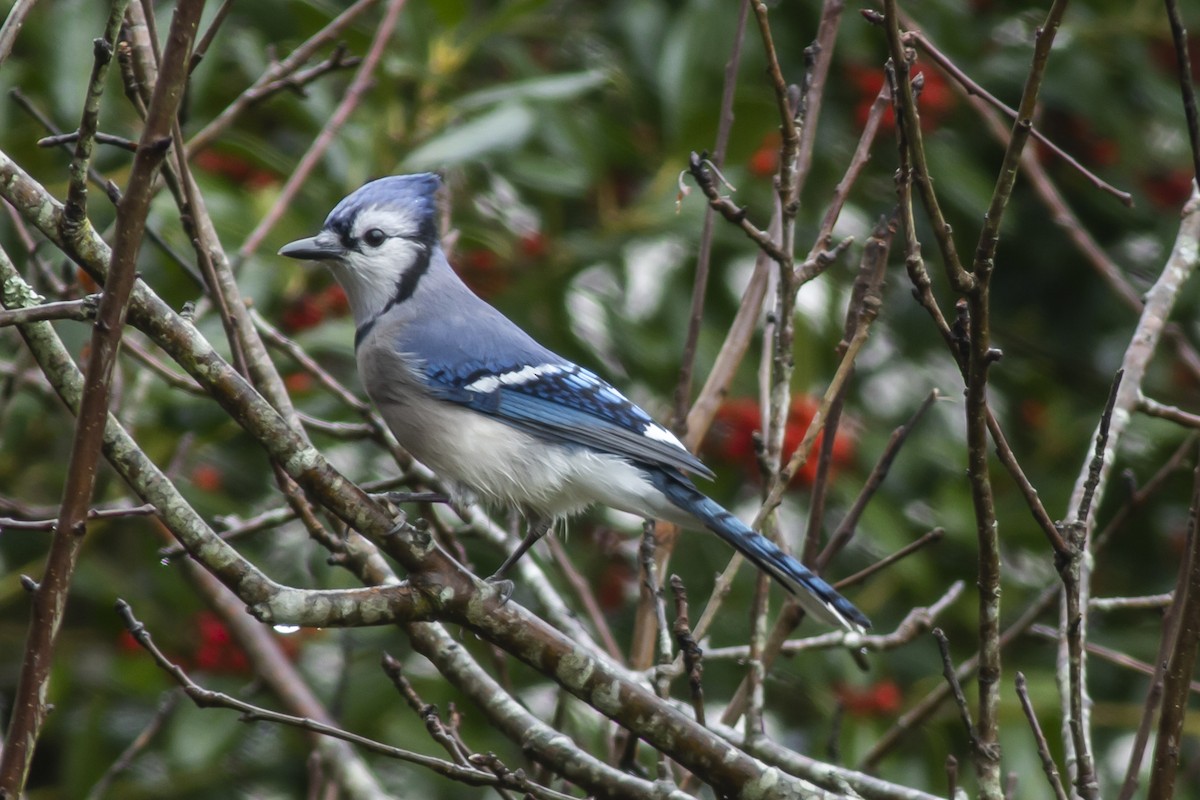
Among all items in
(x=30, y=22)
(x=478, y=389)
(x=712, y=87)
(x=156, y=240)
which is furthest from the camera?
(x=712, y=87)

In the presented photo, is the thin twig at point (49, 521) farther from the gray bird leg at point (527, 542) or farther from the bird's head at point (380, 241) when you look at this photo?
the bird's head at point (380, 241)

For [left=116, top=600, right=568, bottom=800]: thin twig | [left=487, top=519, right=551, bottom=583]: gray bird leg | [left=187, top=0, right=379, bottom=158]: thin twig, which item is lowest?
[left=116, top=600, right=568, bottom=800]: thin twig

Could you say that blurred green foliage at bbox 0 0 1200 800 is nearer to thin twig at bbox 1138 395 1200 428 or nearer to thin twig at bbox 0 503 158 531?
thin twig at bbox 1138 395 1200 428

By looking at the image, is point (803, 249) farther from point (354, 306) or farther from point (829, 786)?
→ point (829, 786)

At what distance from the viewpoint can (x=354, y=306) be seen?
265cm

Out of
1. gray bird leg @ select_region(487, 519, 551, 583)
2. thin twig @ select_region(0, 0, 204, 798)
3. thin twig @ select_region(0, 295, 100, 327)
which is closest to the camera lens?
thin twig @ select_region(0, 0, 204, 798)

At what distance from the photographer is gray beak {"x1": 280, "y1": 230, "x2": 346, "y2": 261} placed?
244 cm

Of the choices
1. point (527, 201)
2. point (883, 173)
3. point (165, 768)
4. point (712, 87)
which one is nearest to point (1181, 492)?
point (883, 173)

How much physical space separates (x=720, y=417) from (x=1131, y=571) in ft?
3.85

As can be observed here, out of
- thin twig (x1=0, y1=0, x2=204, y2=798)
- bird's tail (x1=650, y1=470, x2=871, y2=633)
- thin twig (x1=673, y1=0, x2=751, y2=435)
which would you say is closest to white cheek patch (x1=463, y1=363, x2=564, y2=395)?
thin twig (x1=673, y1=0, x2=751, y2=435)

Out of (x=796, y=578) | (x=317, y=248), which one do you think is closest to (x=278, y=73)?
(x=317, y=248)

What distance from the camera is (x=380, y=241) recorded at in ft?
8.50

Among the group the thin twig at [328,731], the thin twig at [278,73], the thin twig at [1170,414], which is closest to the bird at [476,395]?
the thin twig at [278,73]

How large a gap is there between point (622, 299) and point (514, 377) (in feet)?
2.95
